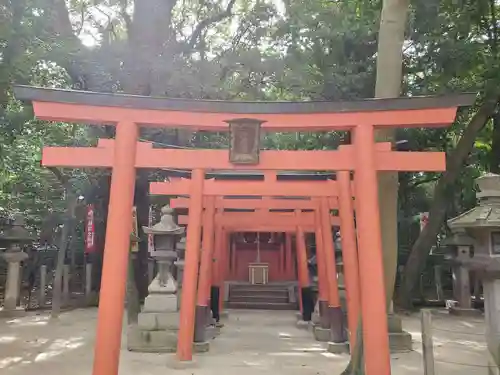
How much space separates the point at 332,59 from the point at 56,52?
708cm

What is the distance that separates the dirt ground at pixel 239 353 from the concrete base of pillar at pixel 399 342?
168mm

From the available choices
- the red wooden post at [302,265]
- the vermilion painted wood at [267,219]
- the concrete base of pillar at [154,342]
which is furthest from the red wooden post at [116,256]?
the red wooden post at [302,265]

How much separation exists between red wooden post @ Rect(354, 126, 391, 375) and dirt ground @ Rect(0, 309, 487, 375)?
931mm

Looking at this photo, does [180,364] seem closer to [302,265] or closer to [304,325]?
[304,325]

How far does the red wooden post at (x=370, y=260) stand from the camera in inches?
232

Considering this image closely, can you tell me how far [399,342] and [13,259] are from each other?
11.8 meters

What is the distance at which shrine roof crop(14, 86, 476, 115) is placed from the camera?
20.2 ft

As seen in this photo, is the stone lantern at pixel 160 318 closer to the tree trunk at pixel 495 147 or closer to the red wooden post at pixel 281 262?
the tree trunk at pixel 495 147

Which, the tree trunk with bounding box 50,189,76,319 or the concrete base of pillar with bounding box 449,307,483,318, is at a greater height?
the tree trunk with bounding box 50,189,76,319

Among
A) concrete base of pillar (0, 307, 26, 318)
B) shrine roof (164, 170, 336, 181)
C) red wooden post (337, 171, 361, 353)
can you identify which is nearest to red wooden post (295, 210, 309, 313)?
shrine roof (164, 170, 336, 181)

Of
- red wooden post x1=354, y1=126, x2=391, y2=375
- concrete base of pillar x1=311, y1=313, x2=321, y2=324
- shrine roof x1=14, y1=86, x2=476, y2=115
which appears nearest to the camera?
red wooden post x1=354, y1=126, x2=391, y2=375

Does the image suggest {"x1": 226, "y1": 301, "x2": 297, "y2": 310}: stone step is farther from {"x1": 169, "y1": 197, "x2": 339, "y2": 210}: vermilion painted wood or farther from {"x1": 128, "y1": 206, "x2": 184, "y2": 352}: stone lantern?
{"x1": 128, "y1": 206, "x2": 184, "y2": 352}: stone lantern

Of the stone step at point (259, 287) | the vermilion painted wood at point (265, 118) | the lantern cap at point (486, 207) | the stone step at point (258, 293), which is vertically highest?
the vermilion painted wood at point (265, 118)

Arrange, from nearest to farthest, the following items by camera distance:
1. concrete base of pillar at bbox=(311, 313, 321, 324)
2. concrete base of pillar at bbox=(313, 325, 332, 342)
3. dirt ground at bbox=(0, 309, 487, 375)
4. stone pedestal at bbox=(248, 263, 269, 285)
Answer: dirt ground at bbox=(0, 309, 487, 375), concrete base of pillar at bbox=(313, 325, 332, 342), concrete base of pillar at bbox=(311, 313, 321, 324), stone pedestal at bbox=(248, 263, 269, 285)
